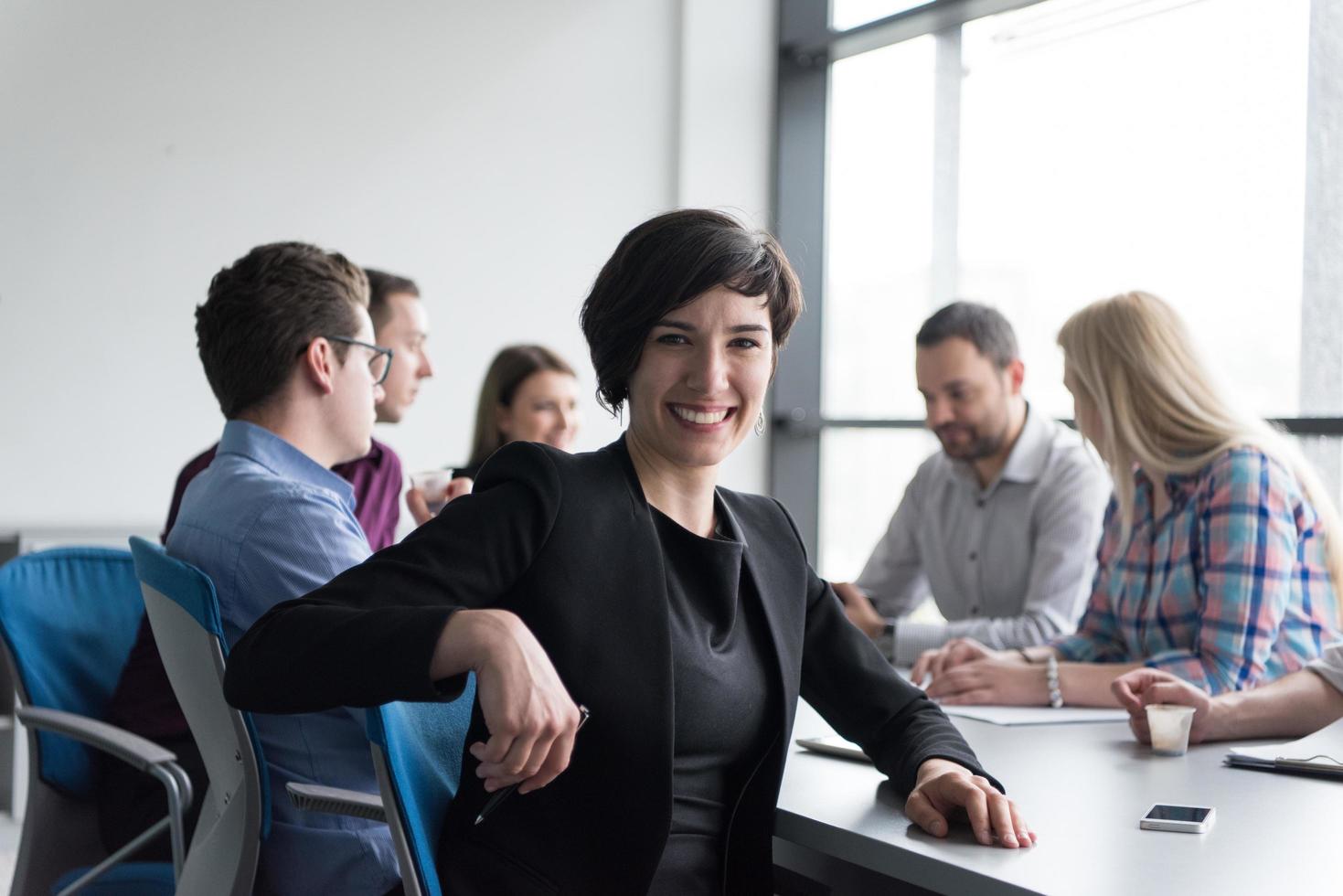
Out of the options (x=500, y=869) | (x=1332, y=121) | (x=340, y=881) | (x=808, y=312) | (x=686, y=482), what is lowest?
(x=340, y=881)

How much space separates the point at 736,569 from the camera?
1534 millimetres

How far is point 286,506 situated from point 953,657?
1171 mm

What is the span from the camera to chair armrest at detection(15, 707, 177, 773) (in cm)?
183

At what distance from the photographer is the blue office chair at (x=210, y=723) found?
1583 millimetres

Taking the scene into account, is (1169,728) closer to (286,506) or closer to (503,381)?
(286,506)

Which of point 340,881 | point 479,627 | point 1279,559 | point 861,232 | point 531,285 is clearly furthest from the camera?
point 861,232

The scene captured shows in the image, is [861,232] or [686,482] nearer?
[686,482]

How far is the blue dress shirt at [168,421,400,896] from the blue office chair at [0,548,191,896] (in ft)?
0.56

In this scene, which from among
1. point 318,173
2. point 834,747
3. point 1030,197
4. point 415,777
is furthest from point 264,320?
point 1030,197

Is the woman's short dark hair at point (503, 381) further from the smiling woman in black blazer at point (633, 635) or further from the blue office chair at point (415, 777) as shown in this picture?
the blue office chair at point (415, 777)

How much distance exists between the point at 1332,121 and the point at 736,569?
329cm

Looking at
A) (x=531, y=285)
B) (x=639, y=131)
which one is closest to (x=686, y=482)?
(x=531, y=285)

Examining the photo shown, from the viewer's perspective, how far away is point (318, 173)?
482 centimetres

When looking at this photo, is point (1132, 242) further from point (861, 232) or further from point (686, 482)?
point (686, 482)
